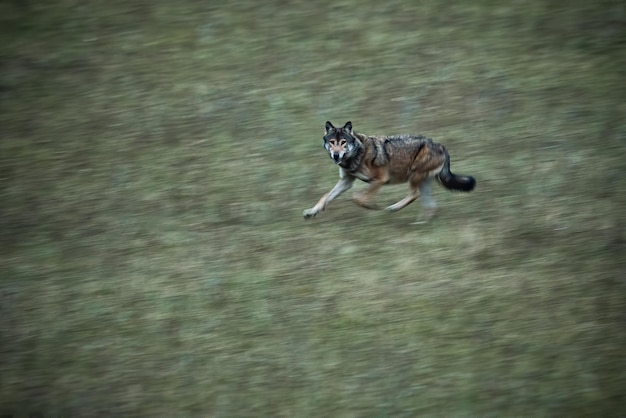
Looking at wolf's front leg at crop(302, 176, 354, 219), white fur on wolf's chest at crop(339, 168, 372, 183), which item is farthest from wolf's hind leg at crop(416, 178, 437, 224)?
wolf's front leg at crop(302, 176, 354, 219)

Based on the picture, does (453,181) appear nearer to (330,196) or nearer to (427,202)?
(427,202)

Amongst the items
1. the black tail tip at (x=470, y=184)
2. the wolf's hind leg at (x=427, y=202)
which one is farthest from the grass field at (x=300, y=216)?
the black tail tip at (x=470, y=184)

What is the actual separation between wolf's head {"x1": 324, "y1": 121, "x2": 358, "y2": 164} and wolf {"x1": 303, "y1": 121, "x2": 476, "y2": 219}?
2cm

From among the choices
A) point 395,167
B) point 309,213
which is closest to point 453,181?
point 395,167

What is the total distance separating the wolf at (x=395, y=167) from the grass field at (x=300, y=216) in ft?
1.69

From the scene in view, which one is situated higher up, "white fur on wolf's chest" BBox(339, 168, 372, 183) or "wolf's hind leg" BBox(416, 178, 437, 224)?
"white fur on wolf's chest" BBox(339, 168, 372, 183)

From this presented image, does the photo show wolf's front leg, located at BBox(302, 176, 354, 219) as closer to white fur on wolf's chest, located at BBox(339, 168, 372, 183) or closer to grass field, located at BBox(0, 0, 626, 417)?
white fur on wolf's chest, located at BBox(339, 168, 372, 183)

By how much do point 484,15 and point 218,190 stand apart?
1038 centimetres

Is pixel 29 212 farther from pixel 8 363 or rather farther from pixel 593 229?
pixel 593 229

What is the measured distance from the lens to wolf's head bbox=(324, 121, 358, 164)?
41.3ft

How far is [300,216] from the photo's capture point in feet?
44.3

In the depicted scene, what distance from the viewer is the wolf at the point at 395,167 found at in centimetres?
1294

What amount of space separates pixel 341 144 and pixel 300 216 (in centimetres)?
161

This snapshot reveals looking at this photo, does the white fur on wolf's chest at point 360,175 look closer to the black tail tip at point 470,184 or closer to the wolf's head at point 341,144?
the wolf's head at point 341,144
